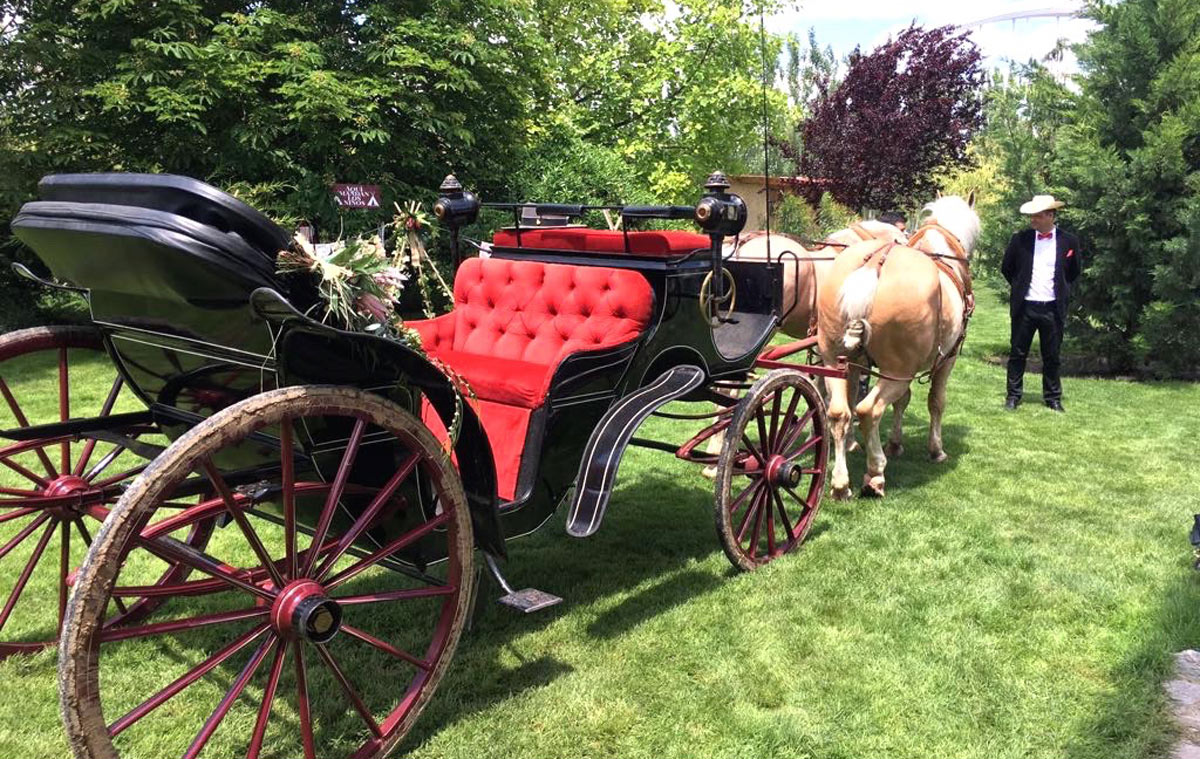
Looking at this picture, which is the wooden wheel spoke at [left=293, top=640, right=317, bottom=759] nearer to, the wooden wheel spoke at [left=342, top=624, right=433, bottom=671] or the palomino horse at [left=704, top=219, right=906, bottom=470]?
the wooden wheel spoke at [left=342, top=624, right=433, bottom=671]

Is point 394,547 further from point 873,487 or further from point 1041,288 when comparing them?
point 1041,288

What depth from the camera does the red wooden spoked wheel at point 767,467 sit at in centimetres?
364

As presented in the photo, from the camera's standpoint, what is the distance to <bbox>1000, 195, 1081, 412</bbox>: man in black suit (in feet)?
24.7

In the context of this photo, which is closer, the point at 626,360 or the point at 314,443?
the point at 314,443

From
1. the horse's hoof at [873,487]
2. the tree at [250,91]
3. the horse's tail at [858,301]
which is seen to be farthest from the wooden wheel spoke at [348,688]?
the tree at [250,91]

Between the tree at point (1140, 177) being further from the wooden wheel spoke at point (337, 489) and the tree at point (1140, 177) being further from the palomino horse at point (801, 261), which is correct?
the wooden wheel spoke at point (337, 489)

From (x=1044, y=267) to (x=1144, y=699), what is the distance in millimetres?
5633

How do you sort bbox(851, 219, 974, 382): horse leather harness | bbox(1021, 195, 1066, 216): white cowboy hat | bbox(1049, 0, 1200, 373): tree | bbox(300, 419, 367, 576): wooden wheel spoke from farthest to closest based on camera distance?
bbox(1049, 0, 1200, 373): tree
bbox(1021, 195, 1066, 216): white cowboy hat
bbox(851, 219, 974, 382): horse leather harness
bbox(300, 419, 367, 576): wooden wheel spoke

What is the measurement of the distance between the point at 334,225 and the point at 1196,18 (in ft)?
32.0

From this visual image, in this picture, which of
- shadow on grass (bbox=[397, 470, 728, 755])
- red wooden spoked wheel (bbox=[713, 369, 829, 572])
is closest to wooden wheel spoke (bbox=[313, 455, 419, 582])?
shadow on grass (bbox=[397, 470, 728, 755])

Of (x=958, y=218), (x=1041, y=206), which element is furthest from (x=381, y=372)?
(x=1041, y=206)

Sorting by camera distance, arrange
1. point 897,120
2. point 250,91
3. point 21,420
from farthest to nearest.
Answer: point 897,120 → point 250,91 → point 21,420

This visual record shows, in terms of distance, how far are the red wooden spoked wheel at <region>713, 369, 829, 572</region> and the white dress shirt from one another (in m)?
4.60

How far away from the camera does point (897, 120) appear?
1372 cm
